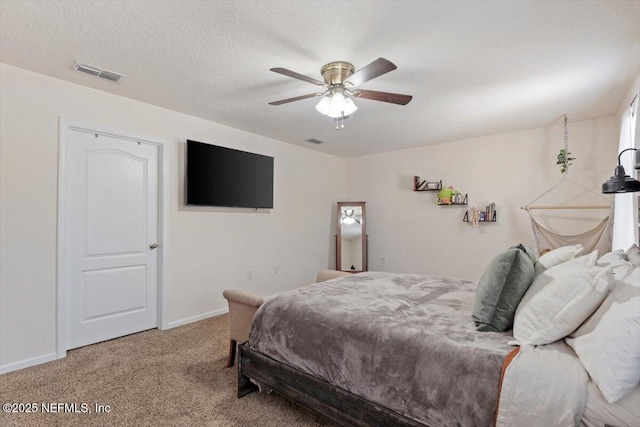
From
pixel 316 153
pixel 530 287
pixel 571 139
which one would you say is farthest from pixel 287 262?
pixel 571 139

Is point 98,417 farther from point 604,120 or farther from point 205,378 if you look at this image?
point 604,120

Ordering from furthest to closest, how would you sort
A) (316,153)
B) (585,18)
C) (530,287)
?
1. (316,153)
2. (585,18)
3. (530,287)

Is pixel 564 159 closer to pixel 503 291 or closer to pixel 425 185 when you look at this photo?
pixel 425 185

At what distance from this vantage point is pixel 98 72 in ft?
Answer: 8.49

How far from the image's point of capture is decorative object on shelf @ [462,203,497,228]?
4.38 metres

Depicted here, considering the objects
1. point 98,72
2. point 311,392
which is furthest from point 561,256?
point 98,72

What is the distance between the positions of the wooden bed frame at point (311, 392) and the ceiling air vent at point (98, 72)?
242cm

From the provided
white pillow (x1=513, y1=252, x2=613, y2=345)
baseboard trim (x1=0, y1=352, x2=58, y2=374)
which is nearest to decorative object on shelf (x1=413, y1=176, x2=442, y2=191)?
white pillow (x1=513, y1=252, x2=613, y2=345)

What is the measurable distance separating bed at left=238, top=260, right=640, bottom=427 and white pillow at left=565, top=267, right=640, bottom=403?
5cm

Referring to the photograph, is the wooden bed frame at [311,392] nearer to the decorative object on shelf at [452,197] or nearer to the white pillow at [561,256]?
the white pillow at [561,256]

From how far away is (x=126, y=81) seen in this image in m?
2.76

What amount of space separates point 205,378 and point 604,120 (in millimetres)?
4906

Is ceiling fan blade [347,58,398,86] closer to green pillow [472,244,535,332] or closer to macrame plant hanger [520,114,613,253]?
green pillow [472,244,535,332]

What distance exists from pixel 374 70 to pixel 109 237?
2902mm
